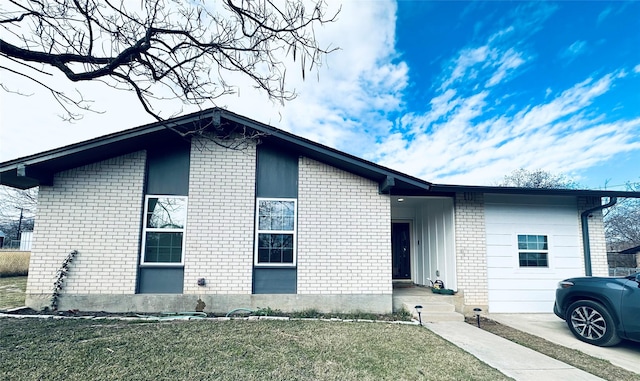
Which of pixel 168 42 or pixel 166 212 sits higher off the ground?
pixel 168 42

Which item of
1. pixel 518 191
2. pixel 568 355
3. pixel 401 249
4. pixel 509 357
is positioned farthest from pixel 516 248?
pixel 509 357

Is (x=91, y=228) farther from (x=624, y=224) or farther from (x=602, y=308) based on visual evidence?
(x=624, y=224)

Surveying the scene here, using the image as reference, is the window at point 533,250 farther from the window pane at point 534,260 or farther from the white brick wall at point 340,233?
the white brick wall at point 340,233

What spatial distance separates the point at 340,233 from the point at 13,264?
16.7 meters

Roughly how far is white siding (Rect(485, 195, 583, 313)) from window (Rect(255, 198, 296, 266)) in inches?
193

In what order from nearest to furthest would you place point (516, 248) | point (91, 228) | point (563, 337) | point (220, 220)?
point (563, 337) → point (91, 228) → point (220, 220) → point (516, 248)

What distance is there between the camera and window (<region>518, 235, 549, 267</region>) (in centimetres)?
822

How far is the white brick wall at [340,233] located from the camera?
7176mm

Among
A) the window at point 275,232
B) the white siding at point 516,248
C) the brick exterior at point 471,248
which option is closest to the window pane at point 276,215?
the window at point 275,232

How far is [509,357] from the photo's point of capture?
4.57 meters

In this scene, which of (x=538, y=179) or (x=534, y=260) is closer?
(x=534, y=260)

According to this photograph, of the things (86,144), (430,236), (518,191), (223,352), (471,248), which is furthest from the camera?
(430,236)

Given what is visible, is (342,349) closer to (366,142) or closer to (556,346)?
(556,346)

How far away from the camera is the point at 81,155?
Result: 648 centimetres
